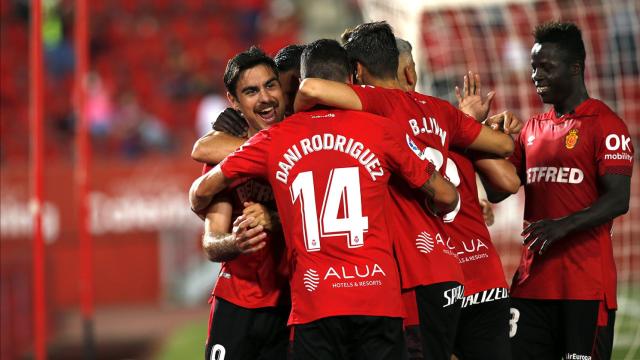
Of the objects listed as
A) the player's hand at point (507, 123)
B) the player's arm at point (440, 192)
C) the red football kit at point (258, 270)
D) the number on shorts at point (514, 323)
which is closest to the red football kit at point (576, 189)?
the number on shorts at point (514, 323)

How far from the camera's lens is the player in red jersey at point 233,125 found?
194 inches

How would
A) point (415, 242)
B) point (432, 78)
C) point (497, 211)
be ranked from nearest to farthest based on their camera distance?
point (415, 242) → point (432, 78) → point (497, 211)

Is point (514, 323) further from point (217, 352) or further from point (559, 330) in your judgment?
point (217, 352)

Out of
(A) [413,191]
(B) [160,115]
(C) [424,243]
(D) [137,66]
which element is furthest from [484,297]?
(D) [137,66]

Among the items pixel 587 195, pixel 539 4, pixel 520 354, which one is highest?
pixel 539 4

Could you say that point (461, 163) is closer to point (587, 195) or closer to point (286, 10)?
point (587, 195)

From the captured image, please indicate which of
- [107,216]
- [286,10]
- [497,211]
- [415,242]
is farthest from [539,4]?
[286,10]

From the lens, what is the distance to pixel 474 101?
5.10m

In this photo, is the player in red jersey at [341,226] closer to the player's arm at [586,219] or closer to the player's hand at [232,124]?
the player's hand at [232,124]

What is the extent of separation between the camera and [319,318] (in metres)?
4.22

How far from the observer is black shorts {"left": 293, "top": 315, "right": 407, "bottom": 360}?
421 cm

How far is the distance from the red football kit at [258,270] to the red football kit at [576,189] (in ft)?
4.37

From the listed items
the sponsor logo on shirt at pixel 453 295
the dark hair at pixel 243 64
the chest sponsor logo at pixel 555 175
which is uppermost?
the dark hair at pixel 243 64

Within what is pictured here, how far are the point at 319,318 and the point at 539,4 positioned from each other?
5341 mm
